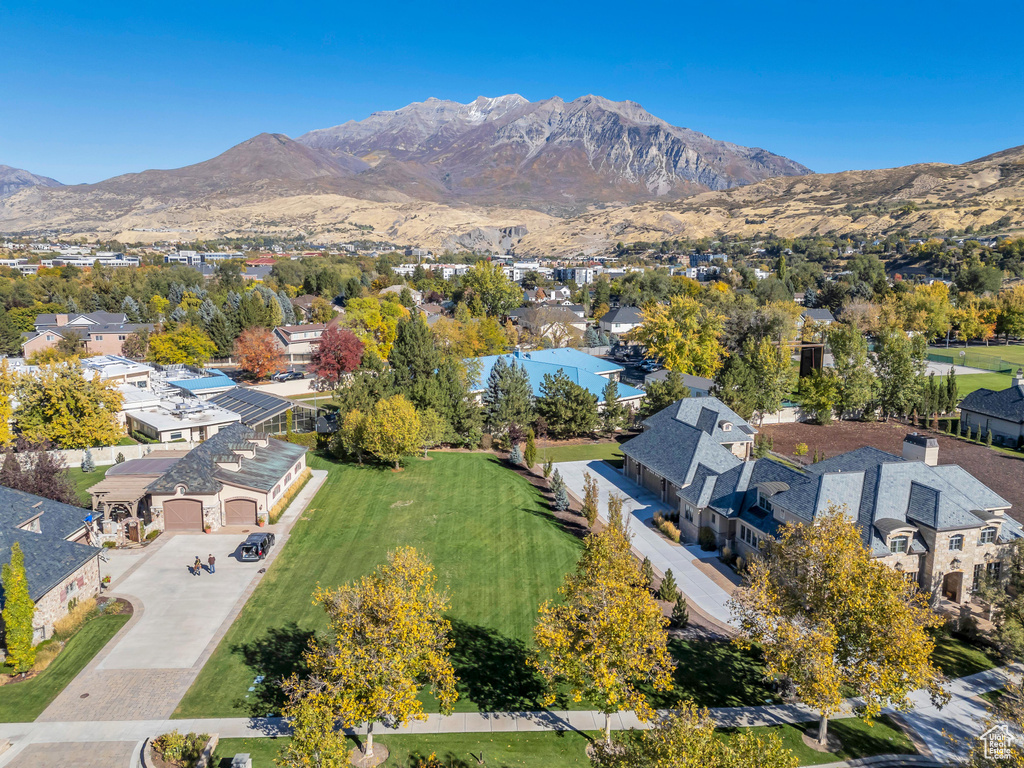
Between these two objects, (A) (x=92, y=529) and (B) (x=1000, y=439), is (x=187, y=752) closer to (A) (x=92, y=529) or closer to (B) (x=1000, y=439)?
(A) (x=92, y=529)

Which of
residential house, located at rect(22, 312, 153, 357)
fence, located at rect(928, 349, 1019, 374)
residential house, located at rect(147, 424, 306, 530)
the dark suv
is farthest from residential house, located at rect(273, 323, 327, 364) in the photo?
fence, located at rect(928, 349, 1019, 374)

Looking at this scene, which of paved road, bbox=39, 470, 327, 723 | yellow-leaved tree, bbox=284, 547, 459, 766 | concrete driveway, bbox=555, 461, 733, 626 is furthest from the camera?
concrete driveway, bbox=555, 461, 733, 626

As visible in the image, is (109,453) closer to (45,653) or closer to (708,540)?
A: (45,653)

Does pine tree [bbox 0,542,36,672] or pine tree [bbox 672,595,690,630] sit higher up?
pine tree [bbox 0,542,36,672]

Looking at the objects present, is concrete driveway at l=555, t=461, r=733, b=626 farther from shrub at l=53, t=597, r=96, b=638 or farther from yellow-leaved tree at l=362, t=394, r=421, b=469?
shrub at l=53, t=597, r=96, b=638

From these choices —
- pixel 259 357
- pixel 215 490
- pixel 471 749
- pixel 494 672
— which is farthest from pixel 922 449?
pixel 259 357

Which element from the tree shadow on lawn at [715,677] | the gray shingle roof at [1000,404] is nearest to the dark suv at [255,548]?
the tree shadow on lawn at [715,677]

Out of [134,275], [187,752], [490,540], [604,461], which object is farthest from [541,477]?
[134,275]
